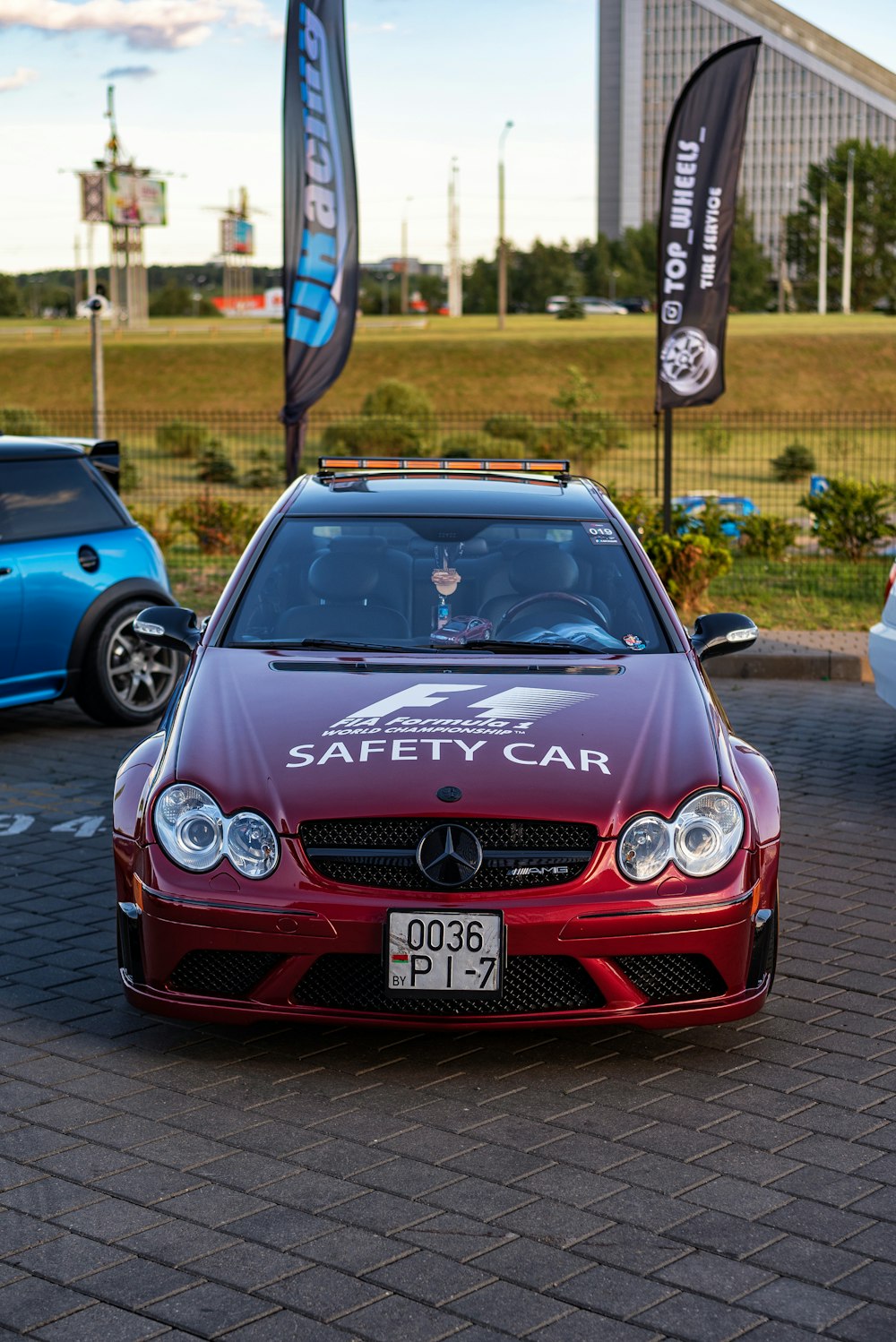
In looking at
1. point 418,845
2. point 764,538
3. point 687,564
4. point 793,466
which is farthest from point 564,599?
point 793,466

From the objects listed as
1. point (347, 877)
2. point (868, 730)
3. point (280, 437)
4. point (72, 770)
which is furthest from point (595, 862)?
point (280, 437)

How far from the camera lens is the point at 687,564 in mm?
13047

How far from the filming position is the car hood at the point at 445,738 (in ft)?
13.8

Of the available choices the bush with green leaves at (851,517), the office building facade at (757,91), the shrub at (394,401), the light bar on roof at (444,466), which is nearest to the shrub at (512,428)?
the shrub at (394,401)

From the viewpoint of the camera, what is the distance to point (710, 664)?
11.3 m

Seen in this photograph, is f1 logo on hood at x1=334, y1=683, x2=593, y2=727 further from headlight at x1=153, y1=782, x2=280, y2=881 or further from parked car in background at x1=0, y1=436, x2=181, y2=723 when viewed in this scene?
parked car in background at x1=0, y1=436, x2=181, y2=723

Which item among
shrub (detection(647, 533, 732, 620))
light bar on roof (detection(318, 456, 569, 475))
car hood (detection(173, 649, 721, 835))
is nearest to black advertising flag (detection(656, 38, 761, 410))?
shrub (detection(647, 533, 732, 620))

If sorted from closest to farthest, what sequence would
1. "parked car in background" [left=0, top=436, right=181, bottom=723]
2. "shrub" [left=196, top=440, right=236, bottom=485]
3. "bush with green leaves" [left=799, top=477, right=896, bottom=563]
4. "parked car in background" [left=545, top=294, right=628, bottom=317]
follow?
"parked car in background" [left=0, top=436, right=181, bottom=723]
"bush with green leaves" [left=799, top=477, right=896, bottom=563]
"shrub" [left=196, top=440, right=236, bottom=485]
"parked car in background" [left=545, top=294, right=628, bottom=317]

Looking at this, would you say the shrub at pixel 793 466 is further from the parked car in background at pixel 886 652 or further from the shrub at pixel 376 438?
the parked car in background at pixel 886 652

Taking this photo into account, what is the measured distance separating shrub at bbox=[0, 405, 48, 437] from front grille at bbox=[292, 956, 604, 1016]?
129 ft

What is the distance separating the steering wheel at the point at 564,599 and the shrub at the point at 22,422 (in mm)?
38215

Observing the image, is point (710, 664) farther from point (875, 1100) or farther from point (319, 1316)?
point (319, 1316)

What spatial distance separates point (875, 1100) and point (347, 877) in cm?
150

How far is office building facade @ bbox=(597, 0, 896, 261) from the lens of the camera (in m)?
163
